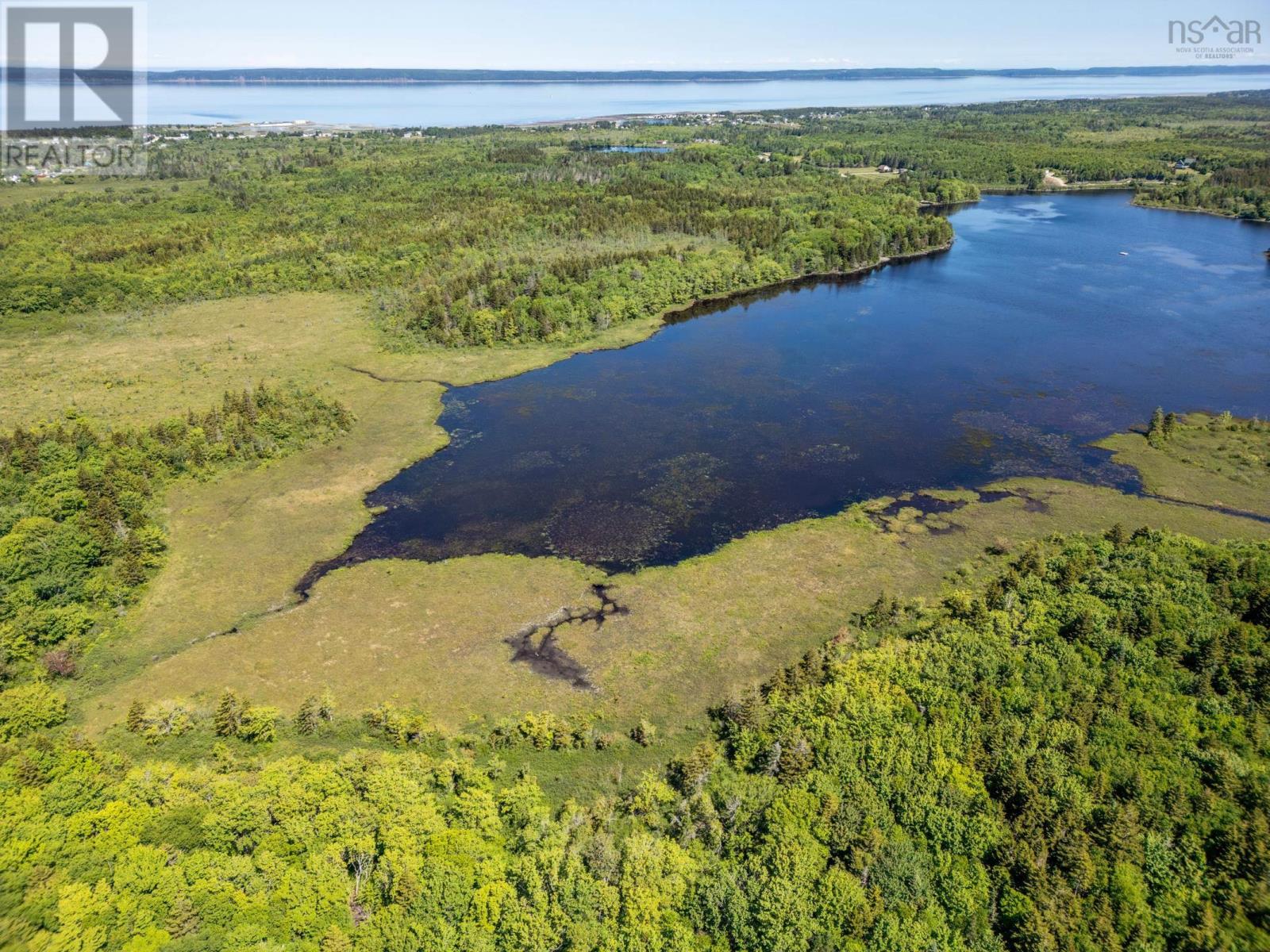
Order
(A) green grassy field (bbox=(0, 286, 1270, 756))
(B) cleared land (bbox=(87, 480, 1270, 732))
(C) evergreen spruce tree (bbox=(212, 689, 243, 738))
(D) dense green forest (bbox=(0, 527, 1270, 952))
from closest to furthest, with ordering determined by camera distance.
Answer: (D) dense green forest (bbox=(0, 527, 1270, 952)) < (C) evergreen spruce tree (bbox=(212, 689, 243, 738)) < (B) cleared land (bbox=(87, 480, 1270, 732)) < (A) green grassy field (bbox=(0, 286, 1270, 756))

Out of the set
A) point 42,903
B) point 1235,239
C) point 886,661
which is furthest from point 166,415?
point 1235,239

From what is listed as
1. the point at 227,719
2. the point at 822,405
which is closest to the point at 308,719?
the point at 227,719

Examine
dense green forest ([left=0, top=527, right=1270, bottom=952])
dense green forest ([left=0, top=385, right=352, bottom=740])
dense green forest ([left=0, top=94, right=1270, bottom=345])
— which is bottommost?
dense green forest ([left=0, top=527, right=1270, bottom=952])

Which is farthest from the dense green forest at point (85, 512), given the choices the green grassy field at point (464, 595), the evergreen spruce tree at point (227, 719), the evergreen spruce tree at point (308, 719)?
the evergreen spruce tree at point (308, 719)

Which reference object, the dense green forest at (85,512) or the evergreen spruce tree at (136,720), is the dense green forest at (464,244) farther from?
the evergreen spruce tree at (136,720)

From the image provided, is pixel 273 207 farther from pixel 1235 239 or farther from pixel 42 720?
pixel 1235 239

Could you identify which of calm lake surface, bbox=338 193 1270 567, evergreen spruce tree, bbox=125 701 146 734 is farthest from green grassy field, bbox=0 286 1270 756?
calm lake surface, bbox=338 193 1270 567

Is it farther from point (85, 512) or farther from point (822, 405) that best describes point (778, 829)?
point (822, 405)

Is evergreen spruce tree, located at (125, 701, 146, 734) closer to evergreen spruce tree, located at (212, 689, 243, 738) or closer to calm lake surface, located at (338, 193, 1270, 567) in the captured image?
evergreen spruce tree, located at (212, 689, 243, 738)
